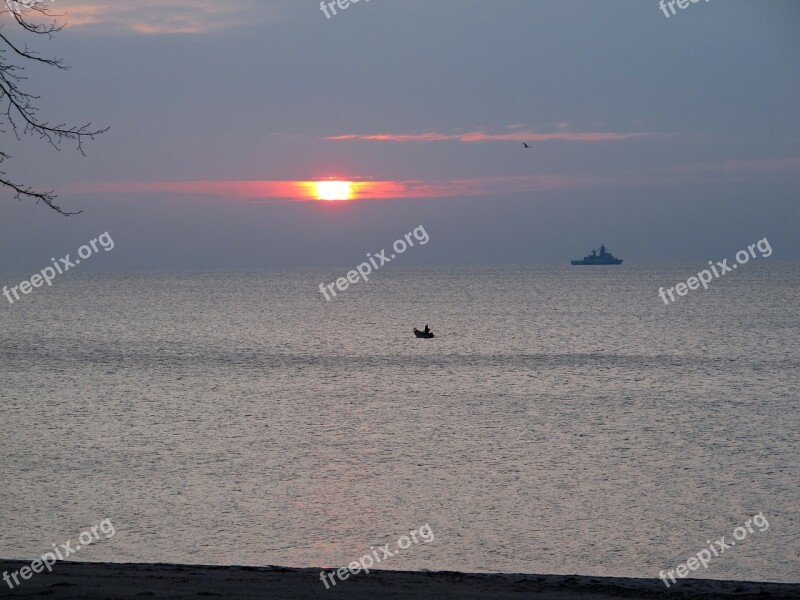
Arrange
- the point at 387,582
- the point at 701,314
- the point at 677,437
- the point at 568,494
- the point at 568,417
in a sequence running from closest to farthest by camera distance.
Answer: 1. the point at 387,582
2. the point at 568,494
3. the point at 677,437
4. the point at 568,417
5. the point at 701,314

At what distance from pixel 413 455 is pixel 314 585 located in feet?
56.9

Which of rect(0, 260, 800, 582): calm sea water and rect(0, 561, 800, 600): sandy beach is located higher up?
rect(0, 260, 800, 582): calm sea water

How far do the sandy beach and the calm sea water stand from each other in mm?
3581

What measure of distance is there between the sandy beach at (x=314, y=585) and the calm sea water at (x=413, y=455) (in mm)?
3581

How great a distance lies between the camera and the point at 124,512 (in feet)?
75.8

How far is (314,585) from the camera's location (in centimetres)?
1388

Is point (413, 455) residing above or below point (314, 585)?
above

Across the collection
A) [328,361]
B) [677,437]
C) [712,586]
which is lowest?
[712,586]

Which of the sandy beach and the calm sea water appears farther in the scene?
the calm sea water

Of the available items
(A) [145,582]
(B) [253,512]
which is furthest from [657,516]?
(A) [145,582]

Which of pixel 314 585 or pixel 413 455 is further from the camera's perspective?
pixel 413 455

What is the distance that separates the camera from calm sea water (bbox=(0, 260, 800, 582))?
20.4 m

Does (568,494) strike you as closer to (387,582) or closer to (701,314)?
(387,582)

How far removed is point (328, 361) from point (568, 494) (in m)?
47.5
